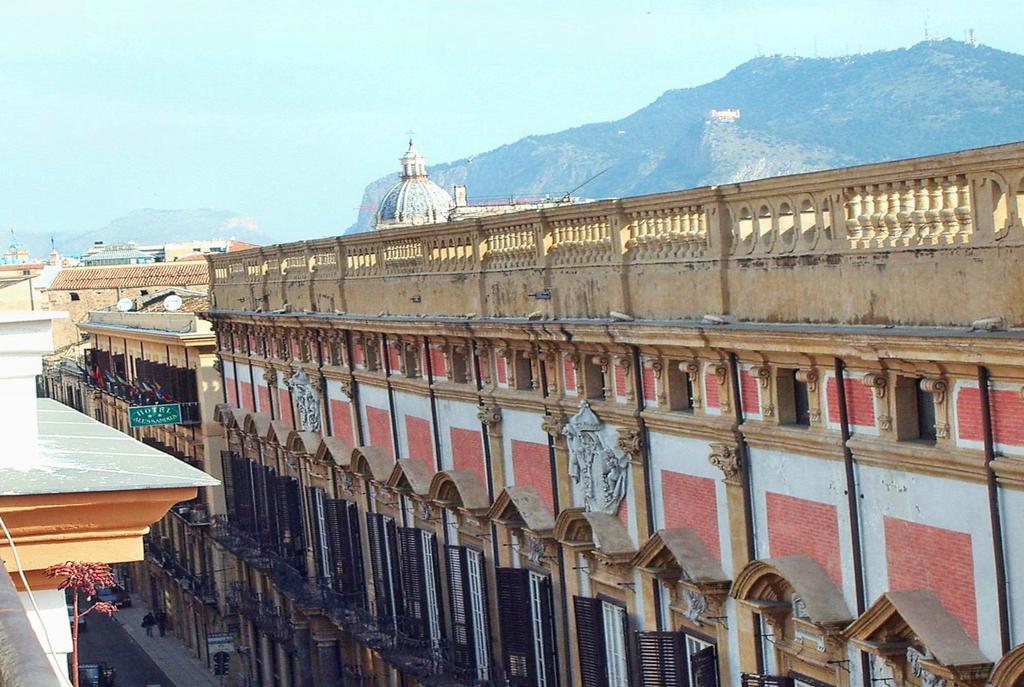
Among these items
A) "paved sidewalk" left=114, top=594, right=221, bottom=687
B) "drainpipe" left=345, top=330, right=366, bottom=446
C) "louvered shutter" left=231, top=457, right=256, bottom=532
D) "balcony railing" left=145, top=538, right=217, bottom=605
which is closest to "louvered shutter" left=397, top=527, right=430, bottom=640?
"drainpipe" left=345, top=330, right=366, bottom=446

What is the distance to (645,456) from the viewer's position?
20375mm

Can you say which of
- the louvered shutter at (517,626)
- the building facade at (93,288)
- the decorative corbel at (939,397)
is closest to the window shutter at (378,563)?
the louvered shutter at (517,626)

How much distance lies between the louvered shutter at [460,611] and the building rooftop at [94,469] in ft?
62.1

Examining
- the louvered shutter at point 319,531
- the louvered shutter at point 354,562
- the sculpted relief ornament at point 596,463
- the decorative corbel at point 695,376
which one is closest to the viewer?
the decorative corbel at point 695,376

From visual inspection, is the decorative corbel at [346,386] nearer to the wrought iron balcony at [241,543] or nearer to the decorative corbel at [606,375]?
the wrought iron balcony at [241,543]

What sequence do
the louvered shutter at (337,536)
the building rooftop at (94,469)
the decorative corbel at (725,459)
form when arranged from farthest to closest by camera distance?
the louvered shutter at (337,536) → the decorative corbel at (725,459) → the building rooftop at (94,469)

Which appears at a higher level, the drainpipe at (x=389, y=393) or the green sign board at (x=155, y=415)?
the drainpipe at (x=389, y=393)

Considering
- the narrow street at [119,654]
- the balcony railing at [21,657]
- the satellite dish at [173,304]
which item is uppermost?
the balcony railing at [21,657]

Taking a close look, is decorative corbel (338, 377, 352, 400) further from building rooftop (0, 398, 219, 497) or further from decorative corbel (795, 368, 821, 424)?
building rooftop (0, 398, 219, 497)

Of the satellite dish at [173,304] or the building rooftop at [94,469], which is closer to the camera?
the building rooftop at [94,469]

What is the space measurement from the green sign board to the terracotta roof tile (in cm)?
4107

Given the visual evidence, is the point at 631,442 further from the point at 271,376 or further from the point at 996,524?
the point at 271,376

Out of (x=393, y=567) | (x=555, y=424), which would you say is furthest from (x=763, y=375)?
(x=393, y=567)

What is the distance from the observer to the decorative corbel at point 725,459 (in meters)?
18.0
